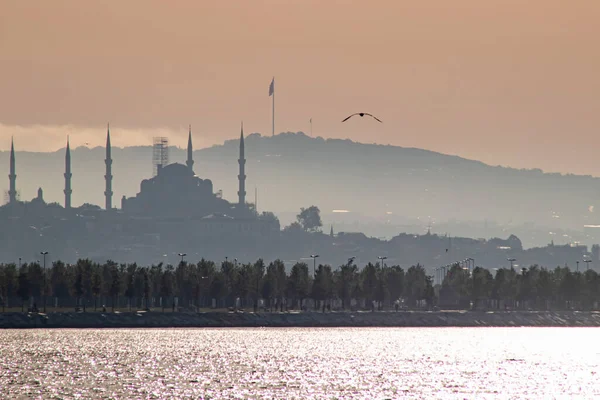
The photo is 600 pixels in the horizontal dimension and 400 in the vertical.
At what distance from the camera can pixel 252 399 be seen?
9938 cm

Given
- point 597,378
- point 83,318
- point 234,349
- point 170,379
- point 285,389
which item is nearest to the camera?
point 285,389

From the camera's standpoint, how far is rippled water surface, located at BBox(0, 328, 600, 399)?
107 meters

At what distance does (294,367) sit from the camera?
131 metres

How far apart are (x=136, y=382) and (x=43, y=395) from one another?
12.6m

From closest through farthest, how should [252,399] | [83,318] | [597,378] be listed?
[252,399]
[597,378]
[83,318]

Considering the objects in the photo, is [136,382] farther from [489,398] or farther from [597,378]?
[597,378]

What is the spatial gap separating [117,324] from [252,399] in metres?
98.2

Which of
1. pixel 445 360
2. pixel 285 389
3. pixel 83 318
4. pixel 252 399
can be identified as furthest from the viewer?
pixel 83 318

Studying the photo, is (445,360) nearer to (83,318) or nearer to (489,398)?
(489,398)

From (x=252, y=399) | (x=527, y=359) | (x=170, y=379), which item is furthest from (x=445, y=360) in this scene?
(x=252, y=399)

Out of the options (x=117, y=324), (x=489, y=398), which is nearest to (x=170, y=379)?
(x=489, y=398)

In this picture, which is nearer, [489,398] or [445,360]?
[489,398]

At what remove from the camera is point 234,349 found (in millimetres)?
158000

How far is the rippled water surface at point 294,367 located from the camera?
10694cm
